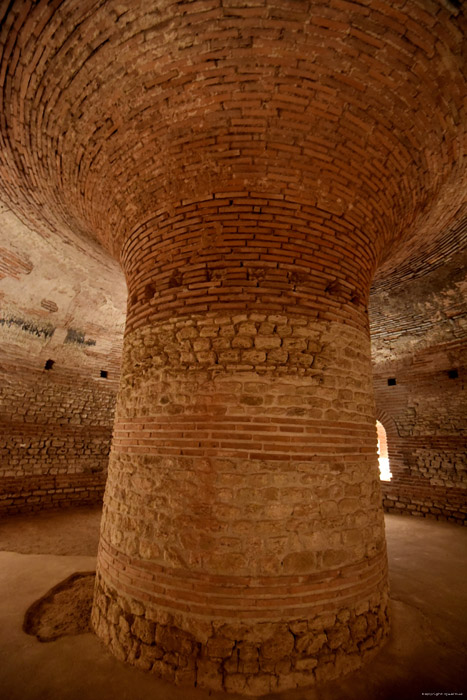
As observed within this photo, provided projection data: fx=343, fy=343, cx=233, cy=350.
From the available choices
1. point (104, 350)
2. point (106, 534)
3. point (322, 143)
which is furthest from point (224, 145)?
point (104, 350)

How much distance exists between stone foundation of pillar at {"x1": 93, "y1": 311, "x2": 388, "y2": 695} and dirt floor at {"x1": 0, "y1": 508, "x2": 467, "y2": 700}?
0.13 metres

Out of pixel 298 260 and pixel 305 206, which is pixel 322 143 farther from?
pixel 298 260

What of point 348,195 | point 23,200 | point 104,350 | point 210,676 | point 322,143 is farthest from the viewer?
point 104,350

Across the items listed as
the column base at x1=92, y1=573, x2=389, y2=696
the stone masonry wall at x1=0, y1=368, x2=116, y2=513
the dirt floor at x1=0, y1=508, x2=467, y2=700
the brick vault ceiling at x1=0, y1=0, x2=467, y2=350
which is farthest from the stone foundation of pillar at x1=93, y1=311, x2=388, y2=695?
the stone masonry wall at x1=0, y1=368, x2=116, y2=513

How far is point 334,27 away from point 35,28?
92.0 inches

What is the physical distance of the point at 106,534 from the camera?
127 inches

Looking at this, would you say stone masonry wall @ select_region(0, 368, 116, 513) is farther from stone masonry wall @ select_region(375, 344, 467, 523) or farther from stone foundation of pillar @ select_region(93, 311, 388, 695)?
stone masonry wall @ select_region(375, 344, 467, 523)

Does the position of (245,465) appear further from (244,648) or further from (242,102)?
(242,102)

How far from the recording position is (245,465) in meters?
2.67

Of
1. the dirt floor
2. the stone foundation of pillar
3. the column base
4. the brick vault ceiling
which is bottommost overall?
the dirt floor

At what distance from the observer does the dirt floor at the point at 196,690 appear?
8.02 feet

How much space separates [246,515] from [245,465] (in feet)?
1.21

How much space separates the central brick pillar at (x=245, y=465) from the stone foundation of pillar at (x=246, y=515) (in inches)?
0.4

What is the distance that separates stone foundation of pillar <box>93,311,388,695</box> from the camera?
2510 millimetres
